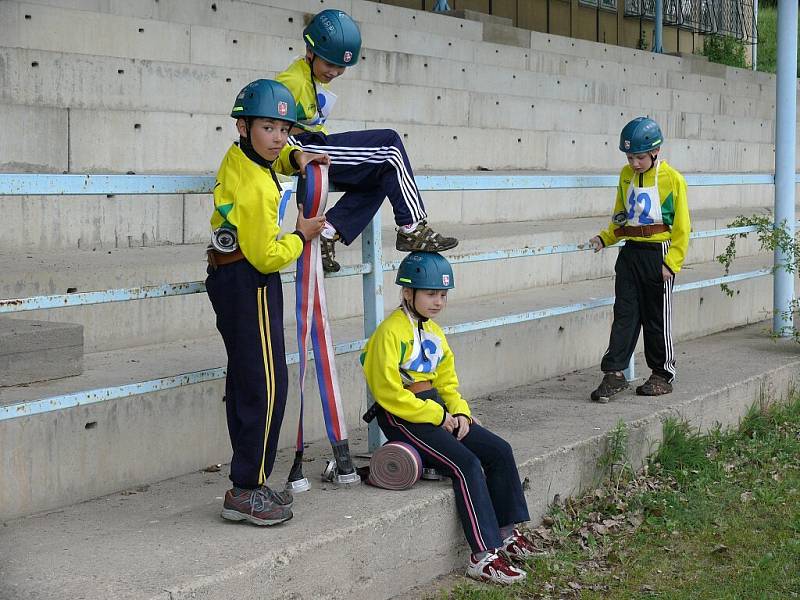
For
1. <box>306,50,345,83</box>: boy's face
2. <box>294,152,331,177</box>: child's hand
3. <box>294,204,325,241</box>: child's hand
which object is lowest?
<box>294,204,325,241</box>: child's hand

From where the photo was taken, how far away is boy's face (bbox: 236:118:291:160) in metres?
3.86

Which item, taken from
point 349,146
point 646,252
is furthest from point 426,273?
point 646,252

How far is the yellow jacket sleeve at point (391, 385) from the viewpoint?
4.50m

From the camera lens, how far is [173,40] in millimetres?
8109

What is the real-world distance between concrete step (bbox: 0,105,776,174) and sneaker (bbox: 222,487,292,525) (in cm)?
305

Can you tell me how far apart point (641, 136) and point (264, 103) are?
299 centimetres

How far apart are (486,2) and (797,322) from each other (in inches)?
345

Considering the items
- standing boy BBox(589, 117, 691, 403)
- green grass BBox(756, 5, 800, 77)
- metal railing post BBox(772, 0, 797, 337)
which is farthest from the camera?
green grass BBox(756, 5, 800, 77)

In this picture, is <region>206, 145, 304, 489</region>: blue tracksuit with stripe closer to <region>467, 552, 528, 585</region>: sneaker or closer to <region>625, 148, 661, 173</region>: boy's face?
<region>467, 552, 528, 585</region>: sneaker

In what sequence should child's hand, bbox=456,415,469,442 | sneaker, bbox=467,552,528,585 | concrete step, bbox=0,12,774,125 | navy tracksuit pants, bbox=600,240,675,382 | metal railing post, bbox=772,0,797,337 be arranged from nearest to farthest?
sneaker, bbox=467,552,528,585
child's hand, bbox=456,415,469,442
navy tracksuit pants, bbox=600,240,675,382
concrete step, bbox=0,12,774,125
metal railing post, bbox=772,0,797,337

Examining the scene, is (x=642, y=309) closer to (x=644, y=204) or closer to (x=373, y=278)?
(x=644, y=204)

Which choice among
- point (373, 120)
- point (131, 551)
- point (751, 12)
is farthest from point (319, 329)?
point (751, 12)

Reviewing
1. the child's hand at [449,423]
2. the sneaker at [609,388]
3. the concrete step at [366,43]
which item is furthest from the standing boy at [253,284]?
the concrete step at [366,43]

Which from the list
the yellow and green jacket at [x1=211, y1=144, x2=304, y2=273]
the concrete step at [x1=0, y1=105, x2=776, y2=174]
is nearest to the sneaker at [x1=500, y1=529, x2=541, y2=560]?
the yellow and green jacket at [x1=211, y1=144, x2=304, y2=273]
